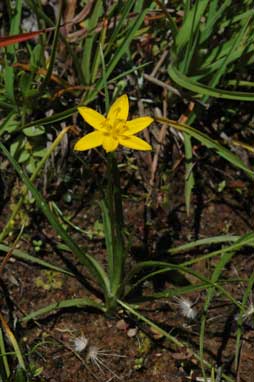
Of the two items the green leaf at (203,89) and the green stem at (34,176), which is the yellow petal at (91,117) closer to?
the green stem at (34,176)

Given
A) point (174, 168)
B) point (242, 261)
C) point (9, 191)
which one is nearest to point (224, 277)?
point (242, 261)

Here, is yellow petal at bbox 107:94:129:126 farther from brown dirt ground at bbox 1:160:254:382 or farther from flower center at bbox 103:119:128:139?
brown dirt ground at bbox 1:160:254:382

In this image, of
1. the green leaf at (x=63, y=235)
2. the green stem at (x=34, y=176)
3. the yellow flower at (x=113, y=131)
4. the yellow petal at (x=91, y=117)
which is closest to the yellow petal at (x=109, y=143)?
the yellow flower at (x=113, y=131)

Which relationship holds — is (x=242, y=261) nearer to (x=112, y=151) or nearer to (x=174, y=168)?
(x=174, y=168)

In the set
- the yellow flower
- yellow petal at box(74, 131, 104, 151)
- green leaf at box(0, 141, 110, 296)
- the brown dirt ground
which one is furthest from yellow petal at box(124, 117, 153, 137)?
the brown dirt ground

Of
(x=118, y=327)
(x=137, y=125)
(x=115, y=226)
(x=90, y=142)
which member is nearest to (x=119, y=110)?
(x=137, y=125)

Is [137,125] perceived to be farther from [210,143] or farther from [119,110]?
[210,143]
